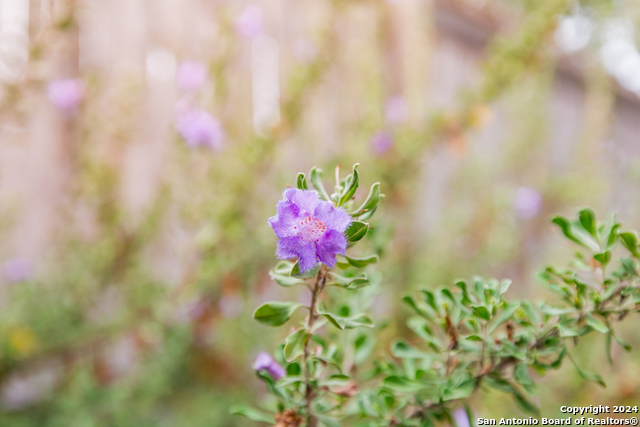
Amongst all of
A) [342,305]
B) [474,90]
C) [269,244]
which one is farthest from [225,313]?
[474,90]

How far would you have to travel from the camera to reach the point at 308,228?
15.4 inches

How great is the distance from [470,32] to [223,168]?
1992 millimetres

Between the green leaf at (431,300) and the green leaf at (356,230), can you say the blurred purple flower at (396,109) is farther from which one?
the green leaf at (356,230)

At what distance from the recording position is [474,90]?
58.4 inches

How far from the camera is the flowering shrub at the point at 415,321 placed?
40 cm

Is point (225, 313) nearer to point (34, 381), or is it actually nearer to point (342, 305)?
point (34, 381)

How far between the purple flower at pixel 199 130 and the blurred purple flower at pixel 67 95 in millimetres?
412

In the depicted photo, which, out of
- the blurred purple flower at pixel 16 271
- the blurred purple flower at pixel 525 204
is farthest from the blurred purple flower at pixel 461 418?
the blurred purple flower at pixel 525 204

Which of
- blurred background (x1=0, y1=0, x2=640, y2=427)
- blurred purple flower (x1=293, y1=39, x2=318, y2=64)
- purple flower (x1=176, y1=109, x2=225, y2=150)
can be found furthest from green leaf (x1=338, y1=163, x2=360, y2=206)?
blurred purple flower (x1=293, y1=39, x2=318, y2=64)

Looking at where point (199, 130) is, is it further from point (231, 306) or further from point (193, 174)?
point (231, 306)

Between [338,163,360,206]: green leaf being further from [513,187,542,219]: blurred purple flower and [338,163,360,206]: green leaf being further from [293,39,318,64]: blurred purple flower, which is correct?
[513,187,542,219]: blurred purple flower

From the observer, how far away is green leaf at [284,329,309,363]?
41 cm

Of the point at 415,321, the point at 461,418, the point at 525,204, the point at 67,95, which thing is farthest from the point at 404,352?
the point at 525,204

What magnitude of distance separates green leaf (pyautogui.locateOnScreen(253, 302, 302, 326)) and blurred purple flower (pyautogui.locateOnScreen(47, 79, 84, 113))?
1.30 m
